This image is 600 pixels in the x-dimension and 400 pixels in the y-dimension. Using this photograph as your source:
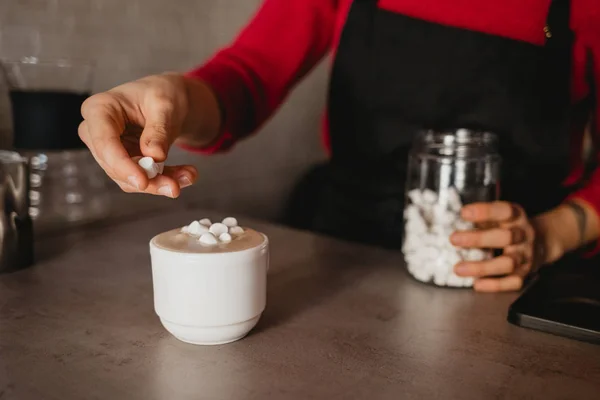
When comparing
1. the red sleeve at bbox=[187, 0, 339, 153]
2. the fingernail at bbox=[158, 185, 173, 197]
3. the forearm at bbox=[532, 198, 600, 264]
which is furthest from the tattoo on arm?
the fingernail at bbox=[158, 185, 173, 197]

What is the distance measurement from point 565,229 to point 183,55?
83cm

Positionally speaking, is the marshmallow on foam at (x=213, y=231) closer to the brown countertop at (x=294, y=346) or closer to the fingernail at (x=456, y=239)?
the brown countertop at (x=294, y=346)

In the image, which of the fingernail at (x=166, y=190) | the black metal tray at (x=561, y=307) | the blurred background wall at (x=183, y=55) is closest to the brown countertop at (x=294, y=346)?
the black metal tray at (x=561, y=307)

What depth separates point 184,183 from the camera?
67 cm

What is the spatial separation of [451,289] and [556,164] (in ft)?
1.11

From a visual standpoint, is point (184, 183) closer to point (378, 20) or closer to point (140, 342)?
point (140, 342)

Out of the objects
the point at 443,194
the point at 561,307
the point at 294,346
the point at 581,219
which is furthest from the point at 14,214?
the point at 581,219

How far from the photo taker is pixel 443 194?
2.78 ft

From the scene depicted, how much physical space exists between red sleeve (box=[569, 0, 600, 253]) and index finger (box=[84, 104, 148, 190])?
0.69m

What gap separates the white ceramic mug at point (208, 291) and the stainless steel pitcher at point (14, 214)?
300 mm

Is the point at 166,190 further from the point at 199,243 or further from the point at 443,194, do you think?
the point at 443,194

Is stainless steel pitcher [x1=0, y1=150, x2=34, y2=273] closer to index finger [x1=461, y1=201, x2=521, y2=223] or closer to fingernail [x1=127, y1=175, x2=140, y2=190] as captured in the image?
fingernail [x1=127, y1=175, x2=140, y2=190]

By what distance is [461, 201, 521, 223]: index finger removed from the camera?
812 millimetres

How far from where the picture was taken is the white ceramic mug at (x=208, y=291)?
23.1 inches
